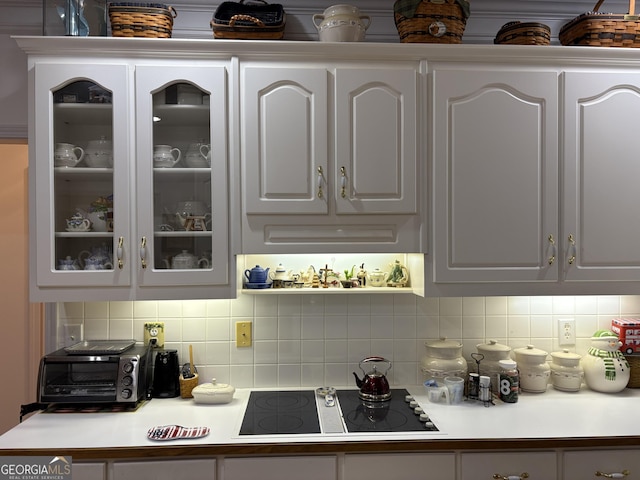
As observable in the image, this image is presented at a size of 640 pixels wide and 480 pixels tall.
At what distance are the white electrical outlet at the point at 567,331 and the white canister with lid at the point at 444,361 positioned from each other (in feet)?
1.73

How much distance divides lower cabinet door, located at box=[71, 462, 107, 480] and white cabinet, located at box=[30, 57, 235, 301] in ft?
1.97

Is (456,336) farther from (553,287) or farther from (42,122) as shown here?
(42,122)

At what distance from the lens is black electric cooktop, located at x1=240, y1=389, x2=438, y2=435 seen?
1.76 meters

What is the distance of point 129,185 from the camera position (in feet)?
6.11

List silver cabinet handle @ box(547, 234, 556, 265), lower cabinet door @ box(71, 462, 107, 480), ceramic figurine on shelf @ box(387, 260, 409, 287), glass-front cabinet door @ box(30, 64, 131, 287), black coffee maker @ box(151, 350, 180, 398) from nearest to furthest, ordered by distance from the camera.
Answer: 1. lower cabinet door @ box(71, 462, 107, 480)
2. glass-front cabinet door @ box(30, 64, 131, 287)
3. silver cabinet handle @ box(547, 234, 556, 265)
4. black coffee maker @ box(151, 350, 180, 398)
5. ceramic figurine on shelf @ box(387, 260, 409, 287)

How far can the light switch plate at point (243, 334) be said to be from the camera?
7.29 ft

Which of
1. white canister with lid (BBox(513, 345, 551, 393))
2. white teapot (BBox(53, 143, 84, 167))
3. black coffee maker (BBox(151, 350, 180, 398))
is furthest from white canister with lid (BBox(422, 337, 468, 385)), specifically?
white teapot (BBox(53, 143, 84, 167))

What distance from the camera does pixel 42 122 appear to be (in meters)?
1.84

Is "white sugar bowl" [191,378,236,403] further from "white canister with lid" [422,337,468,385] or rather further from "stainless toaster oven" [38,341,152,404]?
"white canister with lid" [422,337,468,385]

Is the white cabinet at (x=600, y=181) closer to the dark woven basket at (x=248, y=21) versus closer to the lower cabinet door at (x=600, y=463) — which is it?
the lower cabinet door at (x=600, y=463)

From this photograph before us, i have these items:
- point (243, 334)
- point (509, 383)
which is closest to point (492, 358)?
point (509, 383)

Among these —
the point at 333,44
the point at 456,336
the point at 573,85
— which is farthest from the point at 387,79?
the point at 456,336

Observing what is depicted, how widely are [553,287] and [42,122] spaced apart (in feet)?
7.09

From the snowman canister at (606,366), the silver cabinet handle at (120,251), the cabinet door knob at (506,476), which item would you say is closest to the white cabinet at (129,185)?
the silver cabinet handle at (120,251)
